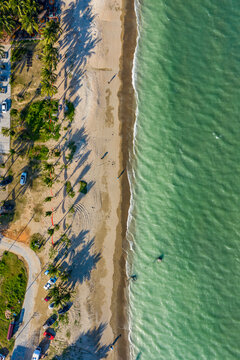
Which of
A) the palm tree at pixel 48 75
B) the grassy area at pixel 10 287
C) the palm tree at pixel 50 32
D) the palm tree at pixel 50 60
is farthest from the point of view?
the grassy area at pixel 10 287

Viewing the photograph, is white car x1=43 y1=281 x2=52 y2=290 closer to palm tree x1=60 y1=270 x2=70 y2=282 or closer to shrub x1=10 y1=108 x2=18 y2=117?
palm tree x1=60 y1=270 x2=70 y2=282

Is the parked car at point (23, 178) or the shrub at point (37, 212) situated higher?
the parked car at point (23, 178)

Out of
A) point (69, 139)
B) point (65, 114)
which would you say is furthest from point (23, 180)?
point (65, 114)

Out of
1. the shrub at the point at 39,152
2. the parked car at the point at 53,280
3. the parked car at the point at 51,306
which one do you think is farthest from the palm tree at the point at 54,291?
the shrub at the point at 39,152

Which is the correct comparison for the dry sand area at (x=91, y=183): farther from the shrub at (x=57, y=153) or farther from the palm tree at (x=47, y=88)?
the palm tree at (x=47, y=88)

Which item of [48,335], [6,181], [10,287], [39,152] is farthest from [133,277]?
[6,181]

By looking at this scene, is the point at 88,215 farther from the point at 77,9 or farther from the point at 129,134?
the point at 77,9

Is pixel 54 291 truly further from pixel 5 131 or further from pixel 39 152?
pixel 5 131
